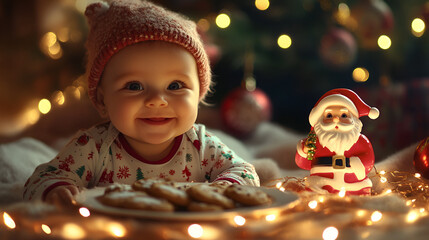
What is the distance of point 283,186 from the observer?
1133 mm

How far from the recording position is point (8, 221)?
0.84 m

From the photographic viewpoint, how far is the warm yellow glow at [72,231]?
2.31ft

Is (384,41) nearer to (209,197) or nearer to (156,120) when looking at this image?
(156,120)

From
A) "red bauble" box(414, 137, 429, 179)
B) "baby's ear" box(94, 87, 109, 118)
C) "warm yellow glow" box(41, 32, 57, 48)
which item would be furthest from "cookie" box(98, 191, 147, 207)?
"warm yellow glow" box(41, 32, 57, 48)

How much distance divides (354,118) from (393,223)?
280 mm

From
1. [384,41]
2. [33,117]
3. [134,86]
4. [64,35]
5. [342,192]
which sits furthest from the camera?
[64,35]

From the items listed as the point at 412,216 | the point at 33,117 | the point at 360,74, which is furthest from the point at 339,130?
the point at 33,117

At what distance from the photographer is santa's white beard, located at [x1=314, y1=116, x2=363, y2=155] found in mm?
1004

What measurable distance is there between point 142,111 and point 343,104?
1.44ft

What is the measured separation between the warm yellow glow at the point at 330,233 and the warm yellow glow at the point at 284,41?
1.70m

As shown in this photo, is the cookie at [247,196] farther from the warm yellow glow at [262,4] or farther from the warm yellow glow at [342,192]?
the warm yellow glow at [262,4]

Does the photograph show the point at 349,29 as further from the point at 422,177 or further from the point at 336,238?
the point at 336,238

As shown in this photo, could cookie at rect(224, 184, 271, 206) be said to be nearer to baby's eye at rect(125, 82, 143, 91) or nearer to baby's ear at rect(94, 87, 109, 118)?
baby's eye at rect(125, 82, 143, 91)

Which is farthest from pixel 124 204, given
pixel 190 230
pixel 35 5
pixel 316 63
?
pixel 35 5
